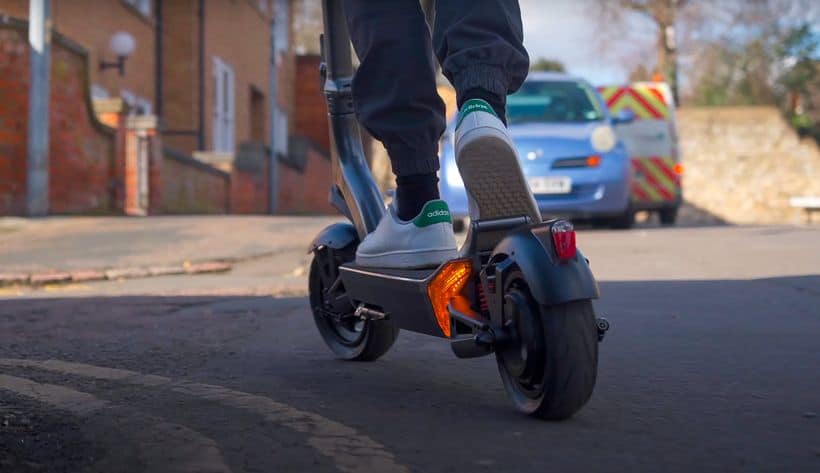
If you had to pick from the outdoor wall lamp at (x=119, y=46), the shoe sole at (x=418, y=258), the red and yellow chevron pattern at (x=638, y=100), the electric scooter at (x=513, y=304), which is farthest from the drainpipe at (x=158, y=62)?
the shoe sole at (x=418, y=258)

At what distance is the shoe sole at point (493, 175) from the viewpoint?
2.96 m

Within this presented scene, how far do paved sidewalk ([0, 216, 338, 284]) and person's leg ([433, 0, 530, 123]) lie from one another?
547cm

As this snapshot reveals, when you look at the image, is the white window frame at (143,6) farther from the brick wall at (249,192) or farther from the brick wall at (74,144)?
the brick wall at (74,144)

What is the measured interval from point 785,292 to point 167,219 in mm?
8024

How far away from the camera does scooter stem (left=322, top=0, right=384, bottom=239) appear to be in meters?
3.96

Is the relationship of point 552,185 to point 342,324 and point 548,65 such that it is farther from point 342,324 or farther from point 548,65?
point 548,65

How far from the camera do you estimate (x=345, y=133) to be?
13.9 feet

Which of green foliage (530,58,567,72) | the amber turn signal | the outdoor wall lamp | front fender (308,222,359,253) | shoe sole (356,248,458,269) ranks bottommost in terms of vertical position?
the amber turn signal

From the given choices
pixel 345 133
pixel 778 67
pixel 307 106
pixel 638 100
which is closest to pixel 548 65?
pixel 778 67

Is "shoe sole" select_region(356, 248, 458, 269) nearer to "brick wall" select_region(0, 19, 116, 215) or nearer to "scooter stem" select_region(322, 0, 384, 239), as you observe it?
"scooter stem" select_region(322, 0, 384, 239)

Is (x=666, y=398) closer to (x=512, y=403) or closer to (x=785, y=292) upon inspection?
(x=512, y=403)

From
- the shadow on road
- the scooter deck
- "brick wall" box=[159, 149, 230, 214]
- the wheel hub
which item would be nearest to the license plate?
the shadow on road

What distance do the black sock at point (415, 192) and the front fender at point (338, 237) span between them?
626mm

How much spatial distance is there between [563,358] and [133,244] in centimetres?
790
